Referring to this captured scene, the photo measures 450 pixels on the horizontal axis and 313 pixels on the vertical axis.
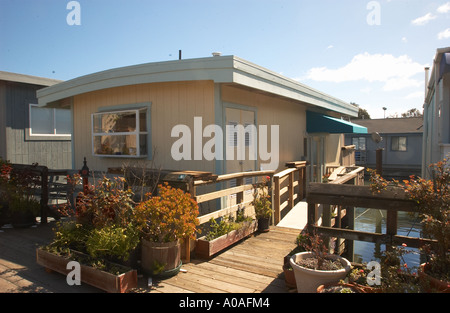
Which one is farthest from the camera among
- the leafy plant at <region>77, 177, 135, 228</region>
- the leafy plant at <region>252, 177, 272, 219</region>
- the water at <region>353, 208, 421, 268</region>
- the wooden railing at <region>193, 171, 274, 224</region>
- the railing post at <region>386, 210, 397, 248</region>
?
the water at <region>353, 208, 421, 268</region>

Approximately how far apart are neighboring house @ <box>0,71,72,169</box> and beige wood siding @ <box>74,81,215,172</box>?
3238 millimetres

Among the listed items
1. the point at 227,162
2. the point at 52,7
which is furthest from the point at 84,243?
the point at 52,7

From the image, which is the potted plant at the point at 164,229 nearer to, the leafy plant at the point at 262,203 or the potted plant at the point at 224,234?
the potted plant at the point at 224,234

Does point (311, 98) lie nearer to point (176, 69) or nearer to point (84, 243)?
point (176, 69)

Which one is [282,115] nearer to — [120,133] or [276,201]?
[276,201]

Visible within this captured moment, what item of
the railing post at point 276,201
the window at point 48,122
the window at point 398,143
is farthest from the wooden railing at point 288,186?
the window at point 398,143

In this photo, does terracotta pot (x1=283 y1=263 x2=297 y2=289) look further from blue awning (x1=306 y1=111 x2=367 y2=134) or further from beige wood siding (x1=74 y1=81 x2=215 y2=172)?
blue awning (x1=306 y1=111 x2=367 y2=134)

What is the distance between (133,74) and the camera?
591 centimetres

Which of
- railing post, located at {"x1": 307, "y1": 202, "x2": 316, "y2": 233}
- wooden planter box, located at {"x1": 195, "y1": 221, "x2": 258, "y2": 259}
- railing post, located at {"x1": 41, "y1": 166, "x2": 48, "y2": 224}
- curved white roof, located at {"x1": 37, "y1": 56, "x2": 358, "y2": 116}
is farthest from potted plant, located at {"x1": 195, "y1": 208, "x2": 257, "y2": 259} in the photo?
railing post, located at {"x1": 41, "y1": 166, "x2": 48, "y2": 224}

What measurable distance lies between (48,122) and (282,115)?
6.89 m

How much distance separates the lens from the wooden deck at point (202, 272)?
3.45 metres

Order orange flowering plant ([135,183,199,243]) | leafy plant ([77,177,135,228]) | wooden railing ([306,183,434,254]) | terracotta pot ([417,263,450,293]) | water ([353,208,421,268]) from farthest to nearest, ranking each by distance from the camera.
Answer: water ([353,208,421,268]) → leafy plant ([77,177,135,228]) → orange flowering plant ([135,183,199,243]) → wooden railing ([306,183,434,254]) → terracotta pot ([417,263,450,293])

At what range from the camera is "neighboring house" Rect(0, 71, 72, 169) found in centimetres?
887

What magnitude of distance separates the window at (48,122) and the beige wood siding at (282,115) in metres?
5.50
